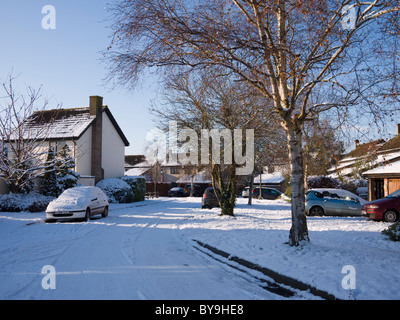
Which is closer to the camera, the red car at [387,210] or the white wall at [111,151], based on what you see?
the red car at [387,210]

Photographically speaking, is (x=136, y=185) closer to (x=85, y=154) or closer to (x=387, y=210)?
(x=85, y=154)

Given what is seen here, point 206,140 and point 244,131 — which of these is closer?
point 244,131

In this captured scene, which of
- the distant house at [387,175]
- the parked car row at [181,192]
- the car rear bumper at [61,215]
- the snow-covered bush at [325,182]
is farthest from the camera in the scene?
the parked car row at [181,192]

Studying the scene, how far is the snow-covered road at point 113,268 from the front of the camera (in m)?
5.59

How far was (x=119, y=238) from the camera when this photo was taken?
1153 centimetres

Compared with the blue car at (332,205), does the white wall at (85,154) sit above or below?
above

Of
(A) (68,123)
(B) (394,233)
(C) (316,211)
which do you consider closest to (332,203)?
(C) (316,211)

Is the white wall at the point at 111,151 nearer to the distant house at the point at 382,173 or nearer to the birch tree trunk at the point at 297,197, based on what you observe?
the distant house at the point at 382,173

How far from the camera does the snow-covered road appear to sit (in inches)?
220

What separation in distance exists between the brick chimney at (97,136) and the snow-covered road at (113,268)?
736 inches

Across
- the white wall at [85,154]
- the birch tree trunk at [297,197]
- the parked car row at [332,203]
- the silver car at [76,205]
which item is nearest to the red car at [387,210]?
the parked car row at [332,203]
